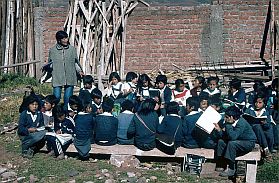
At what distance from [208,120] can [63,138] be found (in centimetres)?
212

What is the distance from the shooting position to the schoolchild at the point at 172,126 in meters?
7.83

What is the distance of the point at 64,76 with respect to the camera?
387 inches

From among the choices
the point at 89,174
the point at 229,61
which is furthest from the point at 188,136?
the point at 229,61

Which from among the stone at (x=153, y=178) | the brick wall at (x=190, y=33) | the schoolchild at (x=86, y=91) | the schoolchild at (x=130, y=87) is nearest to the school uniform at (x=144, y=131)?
the stone at (x=153, y=178)

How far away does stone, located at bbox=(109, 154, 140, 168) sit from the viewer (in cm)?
781

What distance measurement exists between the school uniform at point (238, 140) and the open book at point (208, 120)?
0.69ft

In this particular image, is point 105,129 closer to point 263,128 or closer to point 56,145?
point 56,145

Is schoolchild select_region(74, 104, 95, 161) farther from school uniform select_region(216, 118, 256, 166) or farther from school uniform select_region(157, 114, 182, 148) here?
school uniform select_region(216, 118, 256, 166)

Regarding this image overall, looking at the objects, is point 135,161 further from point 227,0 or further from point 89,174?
point 227,0

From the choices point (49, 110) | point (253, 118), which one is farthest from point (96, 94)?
point (253, 118)

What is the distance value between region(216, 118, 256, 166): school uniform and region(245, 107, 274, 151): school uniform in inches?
20.5

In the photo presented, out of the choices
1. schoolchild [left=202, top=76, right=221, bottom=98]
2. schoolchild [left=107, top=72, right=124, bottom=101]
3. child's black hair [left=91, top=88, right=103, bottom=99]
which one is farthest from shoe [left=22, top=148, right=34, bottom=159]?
schoolchild [left=202, top=76, right=221, bottom=98]

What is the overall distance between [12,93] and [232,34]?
5.15 metres

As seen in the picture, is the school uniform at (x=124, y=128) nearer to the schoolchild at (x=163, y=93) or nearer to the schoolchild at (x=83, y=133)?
the schoolchild at (x=83, y=133)
